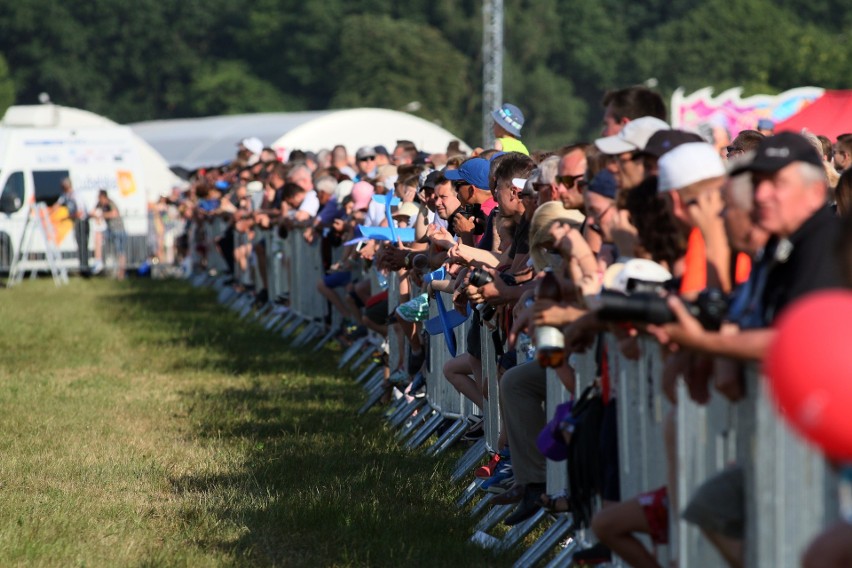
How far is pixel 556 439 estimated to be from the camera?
7258 millimetres

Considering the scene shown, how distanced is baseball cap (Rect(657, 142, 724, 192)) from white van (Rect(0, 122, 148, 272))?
29021 mm

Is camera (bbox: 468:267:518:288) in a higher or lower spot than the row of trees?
lower

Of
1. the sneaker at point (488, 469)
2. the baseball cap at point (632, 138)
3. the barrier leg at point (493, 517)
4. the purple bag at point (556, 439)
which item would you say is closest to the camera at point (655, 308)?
the baseball cap at point (632, 138)

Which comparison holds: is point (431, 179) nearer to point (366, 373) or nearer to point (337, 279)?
point (366, 373)

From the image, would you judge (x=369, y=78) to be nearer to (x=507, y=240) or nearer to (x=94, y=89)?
(x=94, y=89)

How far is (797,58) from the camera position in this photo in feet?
365

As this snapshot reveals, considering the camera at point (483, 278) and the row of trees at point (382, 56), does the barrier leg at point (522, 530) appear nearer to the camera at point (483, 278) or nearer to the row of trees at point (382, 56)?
the camera at point (483, 278)

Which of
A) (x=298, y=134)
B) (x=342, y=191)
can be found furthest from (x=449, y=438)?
(x=298, y=134)

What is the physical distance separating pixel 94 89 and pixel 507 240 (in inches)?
4182

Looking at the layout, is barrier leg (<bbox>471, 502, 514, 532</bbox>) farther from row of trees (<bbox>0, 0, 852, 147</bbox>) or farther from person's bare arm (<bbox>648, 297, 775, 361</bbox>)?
row of trees (<bbox>0, 0, 852, 147</bbox>)

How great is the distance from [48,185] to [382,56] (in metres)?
72.0

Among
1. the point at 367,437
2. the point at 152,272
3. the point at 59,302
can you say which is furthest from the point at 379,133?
the point at 367,437

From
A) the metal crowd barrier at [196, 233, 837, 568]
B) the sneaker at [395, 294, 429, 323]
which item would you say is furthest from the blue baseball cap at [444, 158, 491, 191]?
the metal crowd barrier at [196, 233, 837, 568]

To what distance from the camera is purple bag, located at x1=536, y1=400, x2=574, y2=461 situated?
23.8 ft
